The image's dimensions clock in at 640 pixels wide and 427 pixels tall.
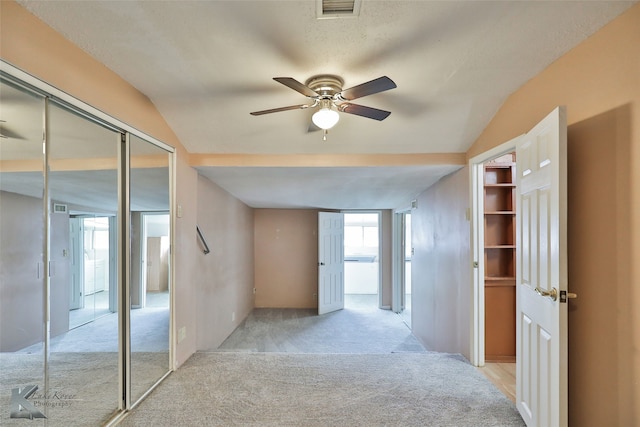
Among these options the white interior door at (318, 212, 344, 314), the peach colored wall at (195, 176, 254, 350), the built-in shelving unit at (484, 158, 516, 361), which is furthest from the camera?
the white interior door at (318, 212, 344, 314)

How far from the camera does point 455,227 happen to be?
316 cm

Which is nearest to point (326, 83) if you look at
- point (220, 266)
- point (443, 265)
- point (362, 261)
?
point (443, 265)

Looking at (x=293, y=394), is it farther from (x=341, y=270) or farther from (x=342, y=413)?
(x=341, y=270)

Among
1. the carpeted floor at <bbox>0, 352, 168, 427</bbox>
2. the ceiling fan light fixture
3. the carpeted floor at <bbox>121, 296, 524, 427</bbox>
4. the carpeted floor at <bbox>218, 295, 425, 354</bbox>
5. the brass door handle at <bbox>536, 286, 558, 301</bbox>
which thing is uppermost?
the ceiling fan light fixture

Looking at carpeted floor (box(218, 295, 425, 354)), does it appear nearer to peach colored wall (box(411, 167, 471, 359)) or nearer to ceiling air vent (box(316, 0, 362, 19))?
peach colored wall (box(411, 167, 471, 359))

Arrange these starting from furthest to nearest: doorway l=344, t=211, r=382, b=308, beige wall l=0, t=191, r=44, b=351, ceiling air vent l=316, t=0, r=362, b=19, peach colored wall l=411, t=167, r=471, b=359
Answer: doorway l=344, t=211, r=382, b=308
peach colored wall l=411, t=167, r=471, b=359
ceiling air vent l=316, t=0, r=362, b=19
beige wall l=0, t=191, r=44, b=351

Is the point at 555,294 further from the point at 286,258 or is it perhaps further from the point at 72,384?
the point at 286,258

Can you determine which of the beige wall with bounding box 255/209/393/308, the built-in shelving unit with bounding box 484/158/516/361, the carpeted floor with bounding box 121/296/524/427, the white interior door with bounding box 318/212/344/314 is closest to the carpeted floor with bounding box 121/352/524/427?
the carpeted floor with bounding box 121/296/524/427

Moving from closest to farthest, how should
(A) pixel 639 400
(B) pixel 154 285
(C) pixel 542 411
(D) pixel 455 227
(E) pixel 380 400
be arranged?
1. (A) pixel 639 400
2. (C) pixel 542 411
3. (E) pixel 380 400
4. (B) pixel 154 285
5. (D) pixel 455 227

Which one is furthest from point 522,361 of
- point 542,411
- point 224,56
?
point 224,56

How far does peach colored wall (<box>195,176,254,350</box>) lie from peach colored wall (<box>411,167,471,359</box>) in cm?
263

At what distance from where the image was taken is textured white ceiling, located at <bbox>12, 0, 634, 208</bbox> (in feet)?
4.87

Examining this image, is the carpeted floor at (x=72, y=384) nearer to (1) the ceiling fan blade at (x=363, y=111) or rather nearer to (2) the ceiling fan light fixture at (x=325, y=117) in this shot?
(2) the ceiling fan light fixture at (x=325, y=117)

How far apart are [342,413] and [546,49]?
251cm
